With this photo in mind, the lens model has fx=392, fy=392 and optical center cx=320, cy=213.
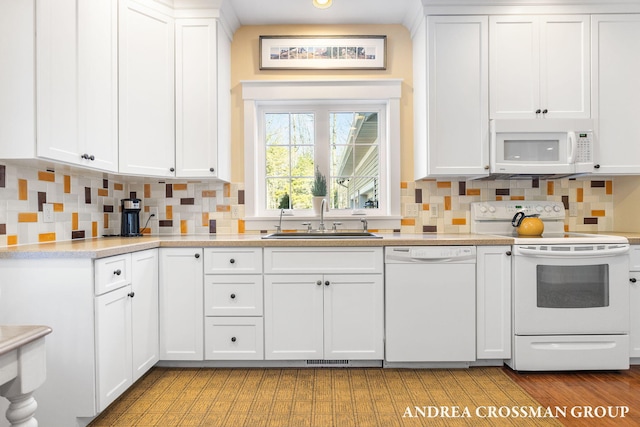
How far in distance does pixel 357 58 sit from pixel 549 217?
6.39ft

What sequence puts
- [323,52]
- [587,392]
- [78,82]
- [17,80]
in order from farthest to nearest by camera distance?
[323,52] < [587,392] < [78,82] < [17,80]

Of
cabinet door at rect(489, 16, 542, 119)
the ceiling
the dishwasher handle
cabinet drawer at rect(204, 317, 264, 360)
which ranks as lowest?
cabinet drawer at rect(204, 317, 264, 360)

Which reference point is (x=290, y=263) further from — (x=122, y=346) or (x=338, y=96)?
(x=338, y=96)

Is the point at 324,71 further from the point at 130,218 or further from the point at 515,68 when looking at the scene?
the point at 130,218

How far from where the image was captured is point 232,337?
2504 mm

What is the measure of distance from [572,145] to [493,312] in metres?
1.30

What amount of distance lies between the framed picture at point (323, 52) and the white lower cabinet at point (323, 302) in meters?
1.54

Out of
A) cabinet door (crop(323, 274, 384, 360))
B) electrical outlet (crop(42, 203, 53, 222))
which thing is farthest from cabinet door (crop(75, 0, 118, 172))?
cabinet door (crop(323, 274, 384, 360))

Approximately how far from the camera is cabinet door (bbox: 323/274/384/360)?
98.0 inches

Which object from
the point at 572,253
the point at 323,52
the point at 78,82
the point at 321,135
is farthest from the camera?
the point at 321,135

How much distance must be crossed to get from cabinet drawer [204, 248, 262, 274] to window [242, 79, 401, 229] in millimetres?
697

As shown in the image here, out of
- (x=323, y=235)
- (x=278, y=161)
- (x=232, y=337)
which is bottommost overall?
(x=232, y=337)

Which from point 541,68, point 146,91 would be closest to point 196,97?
point 146,91

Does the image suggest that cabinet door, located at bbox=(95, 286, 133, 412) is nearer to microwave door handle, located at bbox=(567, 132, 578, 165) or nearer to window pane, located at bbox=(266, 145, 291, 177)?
window pane, located at bbox=(266, 145, 291, 177)
